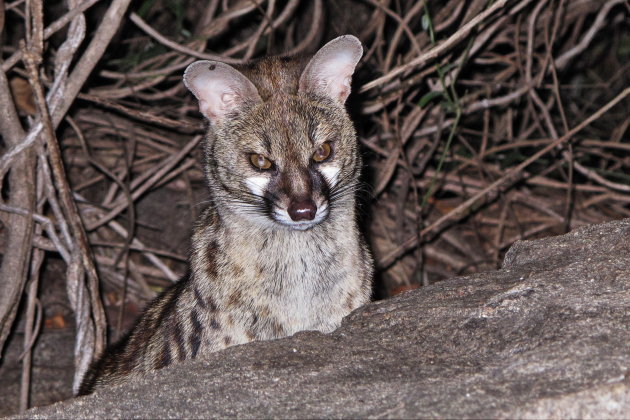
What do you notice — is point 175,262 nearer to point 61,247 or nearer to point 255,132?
point 61,247

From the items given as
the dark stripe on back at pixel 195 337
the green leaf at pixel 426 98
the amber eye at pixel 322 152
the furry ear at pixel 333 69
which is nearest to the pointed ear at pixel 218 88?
the furry ear at pixel 333 69

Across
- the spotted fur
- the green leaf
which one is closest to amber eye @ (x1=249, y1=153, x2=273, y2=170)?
the spotted fur

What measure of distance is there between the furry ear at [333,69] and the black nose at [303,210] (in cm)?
65

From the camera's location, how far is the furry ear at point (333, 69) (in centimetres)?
372

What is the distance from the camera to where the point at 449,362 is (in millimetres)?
2650

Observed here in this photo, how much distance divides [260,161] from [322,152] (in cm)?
26

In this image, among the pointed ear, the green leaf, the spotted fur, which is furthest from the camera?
the green leaf

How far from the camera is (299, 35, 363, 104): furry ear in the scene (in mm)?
3717

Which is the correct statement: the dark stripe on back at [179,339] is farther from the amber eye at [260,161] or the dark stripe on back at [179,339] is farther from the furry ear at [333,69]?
the furry ear at [333,69]

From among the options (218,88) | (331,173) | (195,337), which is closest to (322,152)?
(331,173)

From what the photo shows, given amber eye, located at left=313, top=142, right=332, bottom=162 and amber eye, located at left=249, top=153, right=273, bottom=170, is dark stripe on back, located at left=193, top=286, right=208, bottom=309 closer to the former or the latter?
amber eye, located at left=249, top=153, right=273, bottom=170

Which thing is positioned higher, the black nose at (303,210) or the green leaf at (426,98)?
the green leaf at (426,98)

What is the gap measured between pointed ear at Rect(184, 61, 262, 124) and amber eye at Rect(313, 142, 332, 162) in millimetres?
362

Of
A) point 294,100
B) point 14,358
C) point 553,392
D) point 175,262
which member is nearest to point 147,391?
point 553,392
